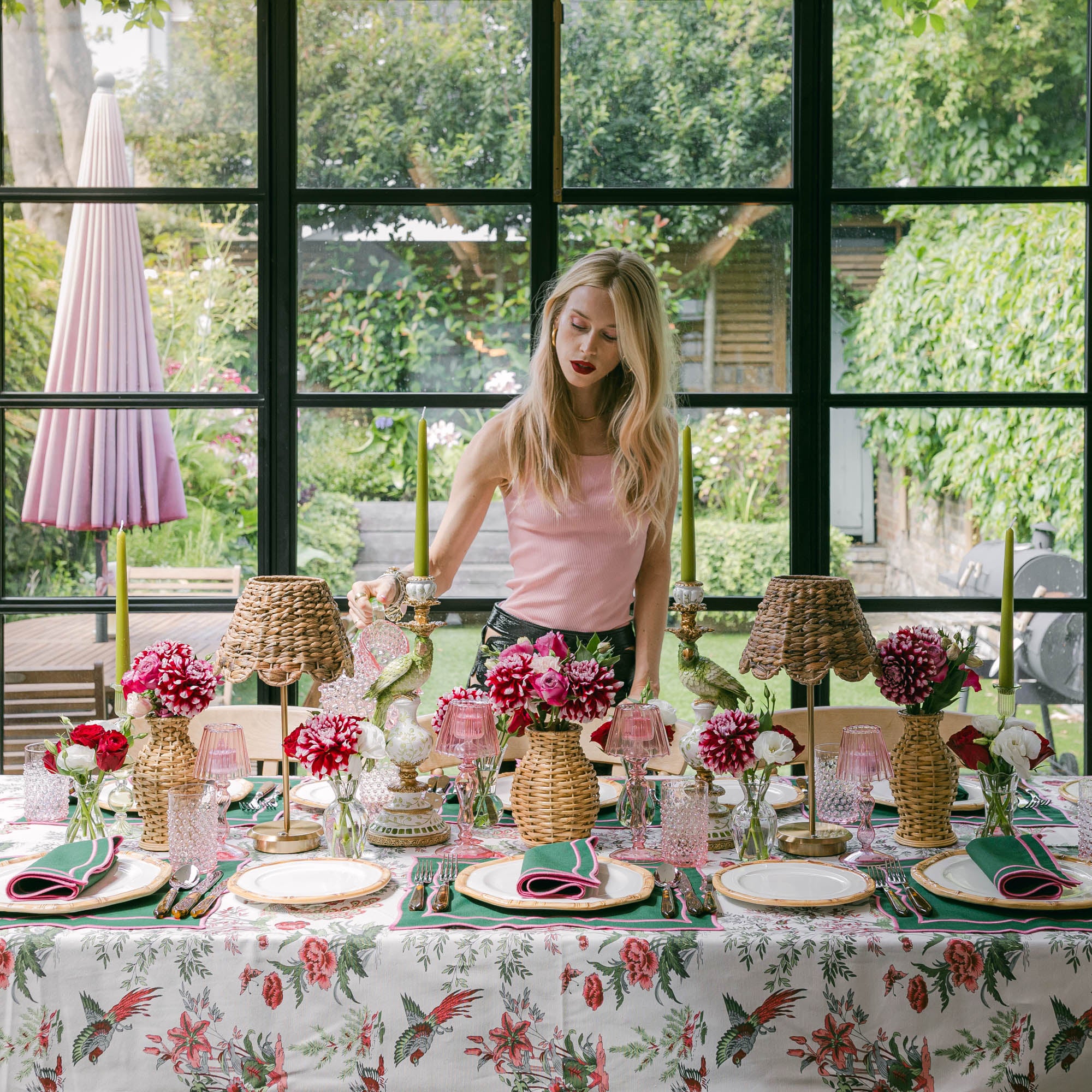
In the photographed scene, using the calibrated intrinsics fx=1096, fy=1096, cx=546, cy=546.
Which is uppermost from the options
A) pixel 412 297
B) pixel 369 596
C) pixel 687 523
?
pixel 412 297

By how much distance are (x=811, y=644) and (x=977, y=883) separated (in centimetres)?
36

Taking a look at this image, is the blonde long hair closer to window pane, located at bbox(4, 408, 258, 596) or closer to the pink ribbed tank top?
the pink ribbed tank top

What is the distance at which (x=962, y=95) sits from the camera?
9.11ft

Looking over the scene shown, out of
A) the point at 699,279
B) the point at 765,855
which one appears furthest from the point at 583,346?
the point at 765,855

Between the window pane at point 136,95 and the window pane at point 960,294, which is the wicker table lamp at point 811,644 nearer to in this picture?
the window pane at point 960,294

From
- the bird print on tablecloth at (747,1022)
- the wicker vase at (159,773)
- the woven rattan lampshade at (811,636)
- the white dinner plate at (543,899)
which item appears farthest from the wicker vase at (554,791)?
the wicker vase at (159,773)

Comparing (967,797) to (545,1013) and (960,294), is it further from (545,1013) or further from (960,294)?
(960,294)

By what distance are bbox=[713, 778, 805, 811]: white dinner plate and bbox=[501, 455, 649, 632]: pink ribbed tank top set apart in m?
0.44

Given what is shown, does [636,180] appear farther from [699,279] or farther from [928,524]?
[928,524]

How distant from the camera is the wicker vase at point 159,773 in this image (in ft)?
5.06

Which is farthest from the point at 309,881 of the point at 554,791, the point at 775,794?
the point at 775,794

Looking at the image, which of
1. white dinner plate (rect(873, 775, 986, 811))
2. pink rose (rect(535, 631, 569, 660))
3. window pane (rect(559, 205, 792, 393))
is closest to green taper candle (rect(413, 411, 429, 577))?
pink rose (rect(535, 631, 569, 660))

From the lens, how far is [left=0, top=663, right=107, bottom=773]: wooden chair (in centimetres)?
286

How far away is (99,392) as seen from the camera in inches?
110
